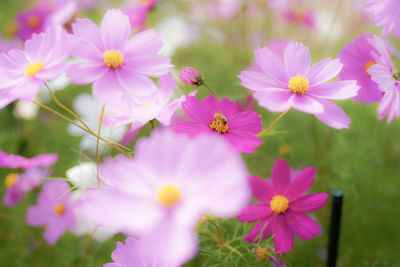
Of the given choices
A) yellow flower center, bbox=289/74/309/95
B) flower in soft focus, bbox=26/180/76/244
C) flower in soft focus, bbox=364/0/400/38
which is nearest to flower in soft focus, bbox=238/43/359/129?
yellow flower center, bbox=289/74/309/95

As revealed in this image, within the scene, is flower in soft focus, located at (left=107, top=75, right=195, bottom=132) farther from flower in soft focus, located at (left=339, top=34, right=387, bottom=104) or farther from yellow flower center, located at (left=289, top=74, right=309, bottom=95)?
flower in soft focus, located at (left=339, top=34, right=387, bottom=104)

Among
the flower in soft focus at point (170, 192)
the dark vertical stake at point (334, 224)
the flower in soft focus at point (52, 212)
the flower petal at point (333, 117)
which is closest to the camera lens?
the flower in soft focus at point (170, 192)

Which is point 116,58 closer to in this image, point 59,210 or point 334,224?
point 334,224

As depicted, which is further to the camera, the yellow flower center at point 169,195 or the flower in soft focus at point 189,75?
the flower in soft focus at point 189,75

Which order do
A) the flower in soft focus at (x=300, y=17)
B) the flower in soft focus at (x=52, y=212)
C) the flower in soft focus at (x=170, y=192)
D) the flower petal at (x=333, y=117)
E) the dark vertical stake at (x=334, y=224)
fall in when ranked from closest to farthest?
the flower in soft focus at (x=170, y=192) < the flower petal at (x=333, y=117) < the dark vertical stake at (x=334, y=224) < the flower in soft focus at (x=52, y=212) < the flower in soft focus at (x=300, y=17)

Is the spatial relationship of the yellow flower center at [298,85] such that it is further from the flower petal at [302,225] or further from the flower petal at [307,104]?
the flower petal at [302,225]

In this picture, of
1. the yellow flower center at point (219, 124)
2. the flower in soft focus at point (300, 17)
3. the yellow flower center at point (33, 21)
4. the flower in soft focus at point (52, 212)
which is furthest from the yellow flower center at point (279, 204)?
the flower in soft focus at point (300, 17)

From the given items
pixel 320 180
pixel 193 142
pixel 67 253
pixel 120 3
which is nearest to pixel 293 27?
pixel 320 180
